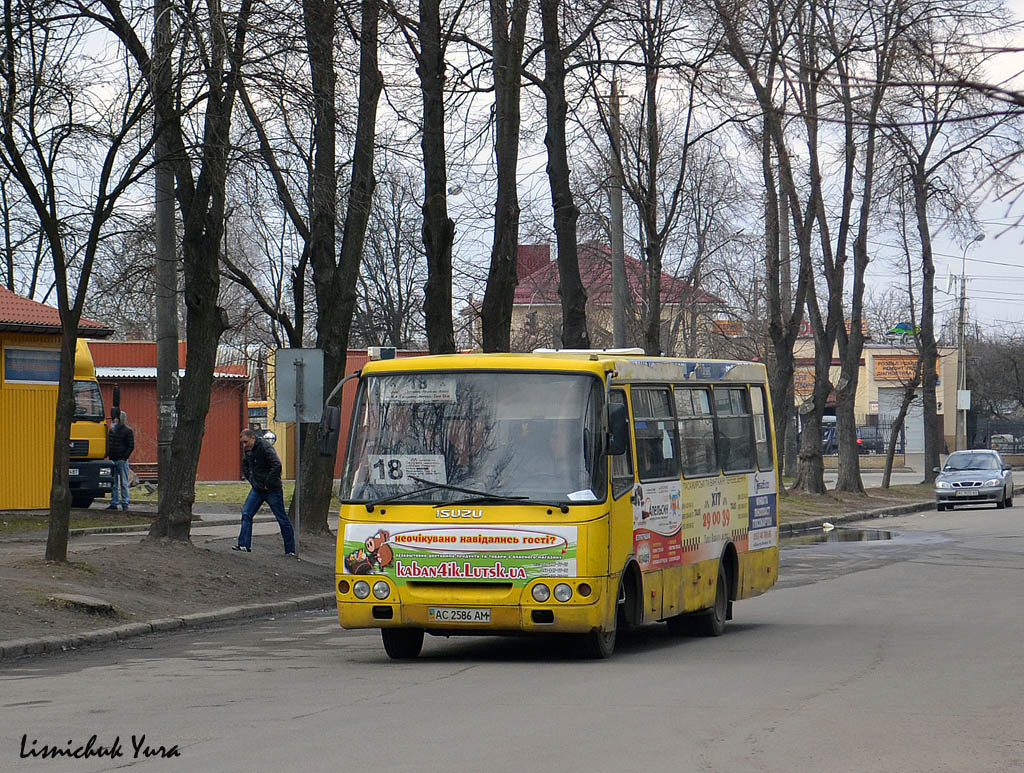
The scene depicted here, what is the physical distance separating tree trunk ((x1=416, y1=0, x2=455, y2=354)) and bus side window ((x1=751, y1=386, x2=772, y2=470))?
5.82 meters

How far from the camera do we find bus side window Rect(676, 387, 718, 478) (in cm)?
1402

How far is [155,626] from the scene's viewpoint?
14.7m

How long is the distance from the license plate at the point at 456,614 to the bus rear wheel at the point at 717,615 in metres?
3.56

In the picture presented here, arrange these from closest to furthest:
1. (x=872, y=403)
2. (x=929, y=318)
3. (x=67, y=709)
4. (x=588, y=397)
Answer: (x=67, y=709), (x=588, y=397), (x=929, y=318), (x=872, y=403)

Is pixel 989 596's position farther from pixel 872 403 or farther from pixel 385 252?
pixel 872 403

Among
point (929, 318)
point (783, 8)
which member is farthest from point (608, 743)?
point (929, 318)

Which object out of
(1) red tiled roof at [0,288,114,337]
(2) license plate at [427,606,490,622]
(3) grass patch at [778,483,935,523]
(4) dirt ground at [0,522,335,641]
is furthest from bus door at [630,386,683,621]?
(3) grass patch at [778,483,935,523]

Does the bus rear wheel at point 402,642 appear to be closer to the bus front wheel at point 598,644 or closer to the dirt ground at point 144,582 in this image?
the bus front wheel at point 598,644

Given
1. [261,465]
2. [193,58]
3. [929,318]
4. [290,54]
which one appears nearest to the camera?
[193,58]

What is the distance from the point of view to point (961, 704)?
9.49m

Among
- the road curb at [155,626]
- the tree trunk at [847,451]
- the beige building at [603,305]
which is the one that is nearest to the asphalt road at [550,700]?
the road curb at [155,626]

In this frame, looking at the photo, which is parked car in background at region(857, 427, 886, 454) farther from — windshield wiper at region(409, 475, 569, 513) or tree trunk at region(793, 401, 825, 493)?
windshield wiper at region(409, 475, 569, 513)

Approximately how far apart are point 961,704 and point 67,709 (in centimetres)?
573

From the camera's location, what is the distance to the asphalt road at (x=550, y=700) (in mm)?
7664
